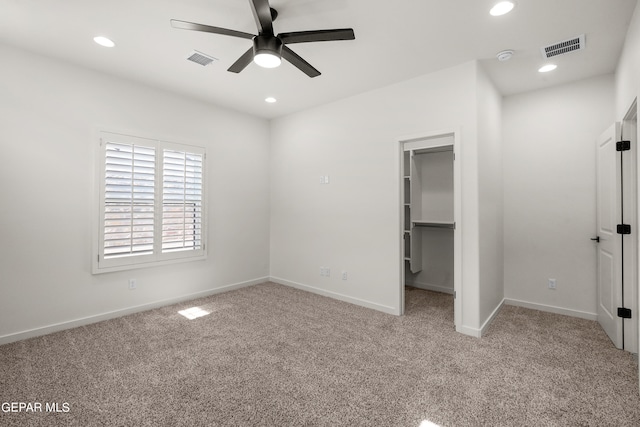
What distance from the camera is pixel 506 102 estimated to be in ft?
13.4

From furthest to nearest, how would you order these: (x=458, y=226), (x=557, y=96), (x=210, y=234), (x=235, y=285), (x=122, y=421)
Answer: (x=235, y=285)
(x=210, y=234)
(x=557, y=96)
(x=458, y=226)
(x=122, y=421)

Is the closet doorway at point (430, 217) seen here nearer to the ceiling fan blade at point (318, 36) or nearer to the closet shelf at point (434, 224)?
the closet shelf at point (434, 224)

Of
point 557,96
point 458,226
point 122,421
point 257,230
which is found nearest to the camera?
point 122,421

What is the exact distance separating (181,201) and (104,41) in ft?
6.35

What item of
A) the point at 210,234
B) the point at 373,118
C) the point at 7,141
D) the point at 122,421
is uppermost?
the point at 373,118

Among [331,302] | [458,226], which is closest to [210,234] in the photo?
[331,302]

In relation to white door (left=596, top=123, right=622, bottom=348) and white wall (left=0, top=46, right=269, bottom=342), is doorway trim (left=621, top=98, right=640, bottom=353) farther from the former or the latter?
white wall (left=0, top=46, right=269, bottom=342)

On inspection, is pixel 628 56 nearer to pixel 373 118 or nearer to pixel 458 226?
pixel 458 226

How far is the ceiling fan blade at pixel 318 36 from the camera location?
84.0 inches

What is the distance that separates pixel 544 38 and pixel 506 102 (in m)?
1.46

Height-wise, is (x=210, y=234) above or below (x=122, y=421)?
above

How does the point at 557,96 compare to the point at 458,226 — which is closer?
the point at 458,226

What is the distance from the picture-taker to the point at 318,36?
2.19m

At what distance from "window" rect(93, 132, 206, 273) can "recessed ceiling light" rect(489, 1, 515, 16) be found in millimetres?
3697
